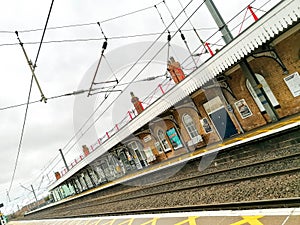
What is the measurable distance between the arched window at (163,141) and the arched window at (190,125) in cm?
302

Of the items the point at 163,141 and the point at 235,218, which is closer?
the point at 235,218

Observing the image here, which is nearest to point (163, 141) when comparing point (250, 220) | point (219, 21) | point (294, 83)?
point (219, 21)

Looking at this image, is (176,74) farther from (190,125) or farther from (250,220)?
(250,220)

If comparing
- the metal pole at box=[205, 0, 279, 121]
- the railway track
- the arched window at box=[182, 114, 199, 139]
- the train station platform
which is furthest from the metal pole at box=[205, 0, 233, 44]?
the train station platform

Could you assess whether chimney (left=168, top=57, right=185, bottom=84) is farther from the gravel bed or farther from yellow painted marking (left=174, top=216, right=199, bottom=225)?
yellow painted marking (left=174, top=216, right=199, bottom=225)

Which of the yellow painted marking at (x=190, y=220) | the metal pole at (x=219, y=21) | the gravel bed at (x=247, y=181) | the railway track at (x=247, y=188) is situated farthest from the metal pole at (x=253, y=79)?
the yellow painted marking at (x=190, y=220)

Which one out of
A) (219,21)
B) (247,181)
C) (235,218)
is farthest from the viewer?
(219,21)

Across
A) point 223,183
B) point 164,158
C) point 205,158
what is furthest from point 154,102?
point 223,183

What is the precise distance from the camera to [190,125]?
61.4 ft

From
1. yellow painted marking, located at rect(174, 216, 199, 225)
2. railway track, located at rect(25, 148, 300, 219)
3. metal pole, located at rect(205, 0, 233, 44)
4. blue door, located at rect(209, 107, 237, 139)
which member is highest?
metal pole, located at rect(205, 0, 233, 44)

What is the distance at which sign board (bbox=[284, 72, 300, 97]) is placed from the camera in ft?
38.6

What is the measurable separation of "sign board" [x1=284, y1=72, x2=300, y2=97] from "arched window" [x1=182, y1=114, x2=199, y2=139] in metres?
7.49

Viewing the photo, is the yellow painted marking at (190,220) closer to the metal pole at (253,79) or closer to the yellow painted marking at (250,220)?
the yellow painted marking at (250,220)

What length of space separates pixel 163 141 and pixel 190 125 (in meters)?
3.77
